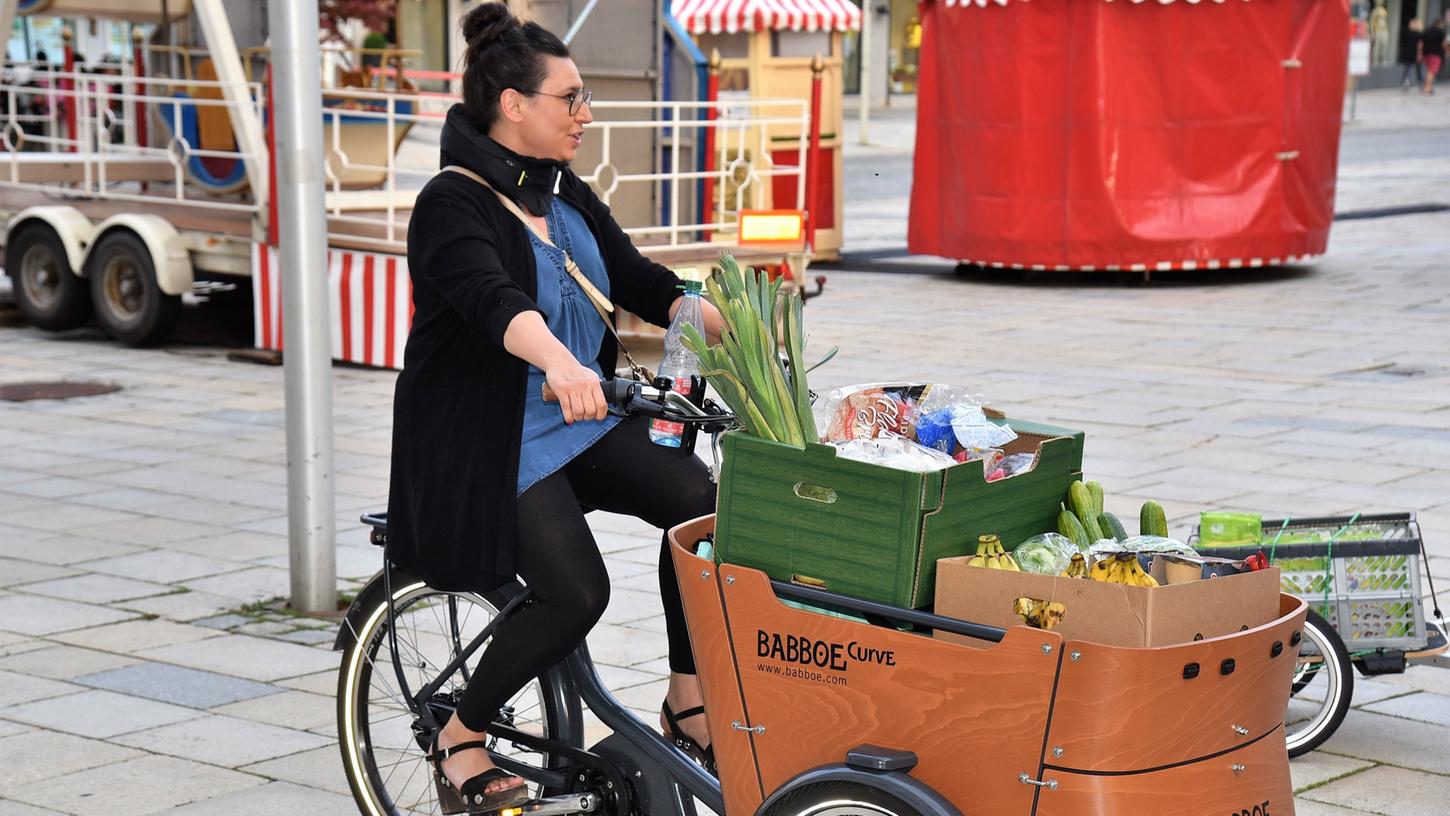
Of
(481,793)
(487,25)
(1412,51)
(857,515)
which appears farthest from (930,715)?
(1412,51)

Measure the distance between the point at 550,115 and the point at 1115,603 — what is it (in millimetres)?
1408

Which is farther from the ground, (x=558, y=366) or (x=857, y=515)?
(x=558, y=366)

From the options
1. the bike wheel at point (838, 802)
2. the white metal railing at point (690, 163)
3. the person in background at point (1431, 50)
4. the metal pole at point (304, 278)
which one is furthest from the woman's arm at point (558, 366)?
the person in background at point (1431, 50)

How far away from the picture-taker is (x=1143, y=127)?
15.5 meters

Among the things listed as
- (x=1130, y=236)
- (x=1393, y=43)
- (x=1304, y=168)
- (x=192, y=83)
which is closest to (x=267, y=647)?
(x=192, y=83)

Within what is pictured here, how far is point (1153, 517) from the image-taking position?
3.68 m

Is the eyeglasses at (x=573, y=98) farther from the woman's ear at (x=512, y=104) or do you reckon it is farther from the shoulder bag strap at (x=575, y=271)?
the shoulder bag strap at (x=575, y=271)

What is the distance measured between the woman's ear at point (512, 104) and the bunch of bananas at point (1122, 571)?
135 centimetres

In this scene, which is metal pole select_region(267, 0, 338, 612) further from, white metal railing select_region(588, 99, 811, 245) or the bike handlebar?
white metal railing select_region(588, 99, 811, 245)

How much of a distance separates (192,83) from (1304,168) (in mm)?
9408

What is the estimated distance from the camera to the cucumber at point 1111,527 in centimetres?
327

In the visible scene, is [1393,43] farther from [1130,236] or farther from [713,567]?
[713,567]

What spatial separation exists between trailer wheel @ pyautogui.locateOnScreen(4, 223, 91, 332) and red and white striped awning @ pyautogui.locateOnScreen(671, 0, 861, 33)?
580 centimetres

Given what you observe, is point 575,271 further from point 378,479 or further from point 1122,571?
point 378,479
